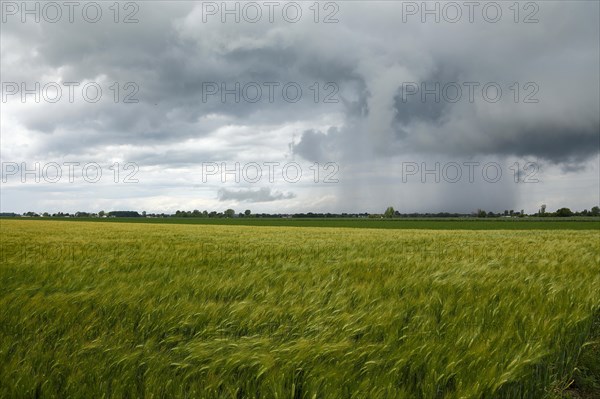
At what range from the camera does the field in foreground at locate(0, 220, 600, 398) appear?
2.67m

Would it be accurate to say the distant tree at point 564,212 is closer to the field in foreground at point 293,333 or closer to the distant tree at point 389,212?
the distant tree at point 389,212

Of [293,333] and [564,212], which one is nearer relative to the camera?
[293,333]

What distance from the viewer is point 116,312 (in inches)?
159

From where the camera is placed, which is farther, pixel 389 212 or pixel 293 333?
pixel 389 212

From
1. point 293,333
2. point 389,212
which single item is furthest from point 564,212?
point 293,333

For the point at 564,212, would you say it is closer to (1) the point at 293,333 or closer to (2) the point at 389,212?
(2) the point at 389,212

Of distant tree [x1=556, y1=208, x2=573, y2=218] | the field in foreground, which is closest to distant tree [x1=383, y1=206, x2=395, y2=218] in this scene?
distant tree [x1=556, y1=208, x2=573, y2=218]

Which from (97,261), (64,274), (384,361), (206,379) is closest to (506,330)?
(384,361)

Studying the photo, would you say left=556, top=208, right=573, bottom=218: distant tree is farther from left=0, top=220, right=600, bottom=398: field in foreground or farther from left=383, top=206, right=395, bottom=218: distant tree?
left=0, top=220, right=600, bottom=398: field in foreground

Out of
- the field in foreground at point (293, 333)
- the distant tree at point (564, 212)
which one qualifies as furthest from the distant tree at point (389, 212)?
the field in foreground at point (293, 333)

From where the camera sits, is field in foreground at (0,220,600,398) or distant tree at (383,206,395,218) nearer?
field in foreground at (0,220,600,398)

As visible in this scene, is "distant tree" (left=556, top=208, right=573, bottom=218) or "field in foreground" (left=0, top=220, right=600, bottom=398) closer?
"field in foreground" (left=0, top=220, right=600, bottom=398)

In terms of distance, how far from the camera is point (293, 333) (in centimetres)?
342

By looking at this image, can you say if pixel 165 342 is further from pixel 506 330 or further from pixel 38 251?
pixel 38 251
